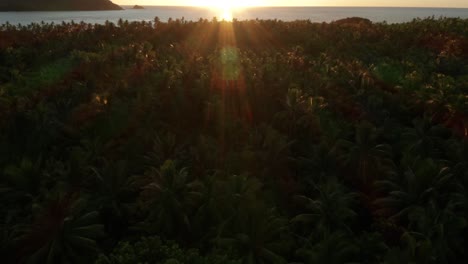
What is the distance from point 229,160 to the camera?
42938 millimetres

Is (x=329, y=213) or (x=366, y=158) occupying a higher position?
(x=366, y=158)

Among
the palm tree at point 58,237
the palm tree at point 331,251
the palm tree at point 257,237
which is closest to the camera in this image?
the palm tree at point 331,251

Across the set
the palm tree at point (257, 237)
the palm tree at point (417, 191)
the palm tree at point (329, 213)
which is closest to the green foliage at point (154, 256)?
the palm tree at point (257, 237)

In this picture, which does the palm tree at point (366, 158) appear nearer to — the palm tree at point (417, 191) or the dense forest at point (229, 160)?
the dense forest at point (229, 160)

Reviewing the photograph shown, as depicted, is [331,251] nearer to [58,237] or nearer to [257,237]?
[257,237]

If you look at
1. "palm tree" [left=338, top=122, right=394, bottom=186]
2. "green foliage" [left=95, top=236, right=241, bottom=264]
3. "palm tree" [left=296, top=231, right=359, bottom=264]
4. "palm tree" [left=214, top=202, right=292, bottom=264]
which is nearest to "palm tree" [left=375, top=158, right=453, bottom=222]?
"palm tree" [left=338, top=122, right=394, bottom=186]

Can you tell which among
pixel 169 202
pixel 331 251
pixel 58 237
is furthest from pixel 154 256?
pixel 331 251

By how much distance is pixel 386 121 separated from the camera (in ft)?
165

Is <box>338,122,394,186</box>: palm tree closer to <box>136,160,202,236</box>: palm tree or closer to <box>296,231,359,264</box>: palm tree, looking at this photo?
<box>296,231,359,264</box>: palm tree

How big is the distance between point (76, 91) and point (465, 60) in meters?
63.9

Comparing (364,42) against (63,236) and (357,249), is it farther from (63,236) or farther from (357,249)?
(63,236)

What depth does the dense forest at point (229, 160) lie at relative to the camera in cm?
3083

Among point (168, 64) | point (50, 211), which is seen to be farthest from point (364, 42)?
point (50, 211)

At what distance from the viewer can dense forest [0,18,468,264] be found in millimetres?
30828
